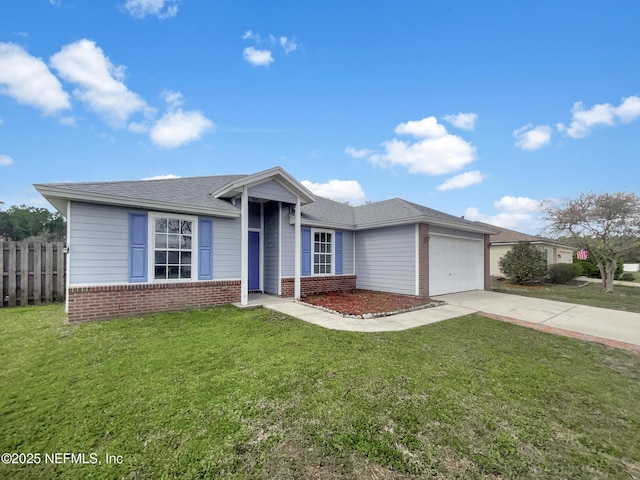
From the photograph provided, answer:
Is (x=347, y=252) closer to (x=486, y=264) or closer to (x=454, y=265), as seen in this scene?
(x=454, y=265)

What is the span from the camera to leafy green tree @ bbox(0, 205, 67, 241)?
88.2ft

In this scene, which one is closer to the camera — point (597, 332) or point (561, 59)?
point (597, 332)

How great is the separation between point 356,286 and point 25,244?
1163cm

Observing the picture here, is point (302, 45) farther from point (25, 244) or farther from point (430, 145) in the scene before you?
point (25, 244)

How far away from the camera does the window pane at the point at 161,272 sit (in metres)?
7.41

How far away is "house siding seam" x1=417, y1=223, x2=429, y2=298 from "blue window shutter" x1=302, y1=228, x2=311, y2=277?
13.5 feet

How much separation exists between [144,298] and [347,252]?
7.78m

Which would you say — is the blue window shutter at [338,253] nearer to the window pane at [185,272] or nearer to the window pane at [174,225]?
the window pane at [185,272]

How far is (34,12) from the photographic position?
27.4ft

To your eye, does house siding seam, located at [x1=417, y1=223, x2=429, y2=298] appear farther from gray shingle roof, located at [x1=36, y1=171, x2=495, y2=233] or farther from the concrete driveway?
the concrete driveway

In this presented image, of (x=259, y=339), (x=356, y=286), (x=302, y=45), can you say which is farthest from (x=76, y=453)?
(x=302, y=45)

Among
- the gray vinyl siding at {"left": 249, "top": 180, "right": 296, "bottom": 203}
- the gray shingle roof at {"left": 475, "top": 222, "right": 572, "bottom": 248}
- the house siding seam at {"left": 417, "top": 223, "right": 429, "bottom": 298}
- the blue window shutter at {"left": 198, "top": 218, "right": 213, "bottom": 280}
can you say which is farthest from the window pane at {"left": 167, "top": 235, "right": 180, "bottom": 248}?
the gray shingle roof at {"left": 475, "top": 222, "right": 572, "bottom": 248}

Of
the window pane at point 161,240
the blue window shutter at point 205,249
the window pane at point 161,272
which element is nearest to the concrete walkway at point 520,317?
the blue window shutter at point 205,249

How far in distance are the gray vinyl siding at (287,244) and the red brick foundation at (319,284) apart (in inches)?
14.1
